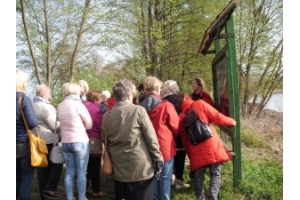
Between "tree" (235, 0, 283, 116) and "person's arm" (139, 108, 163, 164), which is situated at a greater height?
"tree" (235, 0, 283, 116)

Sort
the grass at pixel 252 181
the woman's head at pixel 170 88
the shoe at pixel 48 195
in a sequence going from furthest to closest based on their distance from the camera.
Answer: the shoe at pixel 48 195
the grass at pixel 252 181
the woman's head at pixel 170 88

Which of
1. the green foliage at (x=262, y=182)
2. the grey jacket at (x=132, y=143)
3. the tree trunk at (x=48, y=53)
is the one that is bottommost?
the green foliage at (x=262, y=182)

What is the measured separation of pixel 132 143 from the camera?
9.25 feet

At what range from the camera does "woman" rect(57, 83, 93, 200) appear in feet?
12.1

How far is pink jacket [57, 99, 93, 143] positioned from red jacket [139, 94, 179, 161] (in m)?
0.96

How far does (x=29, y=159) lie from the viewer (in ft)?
11.4

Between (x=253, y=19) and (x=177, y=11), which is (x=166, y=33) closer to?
(x=177, y=11)

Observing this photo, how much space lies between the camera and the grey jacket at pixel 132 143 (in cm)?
282

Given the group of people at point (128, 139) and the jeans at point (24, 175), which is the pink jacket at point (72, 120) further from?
the jeans at point (24, 175)

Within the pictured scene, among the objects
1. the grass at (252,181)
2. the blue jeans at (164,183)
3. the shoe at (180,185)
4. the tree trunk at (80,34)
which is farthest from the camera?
the tree trunk at (80,34)

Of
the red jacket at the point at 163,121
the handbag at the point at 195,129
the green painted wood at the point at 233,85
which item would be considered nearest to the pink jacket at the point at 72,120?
the red jacket at the point at 163,121

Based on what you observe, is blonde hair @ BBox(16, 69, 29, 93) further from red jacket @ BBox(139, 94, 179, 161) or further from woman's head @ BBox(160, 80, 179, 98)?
woman's head @ BBox(160, 80, 179, 98)

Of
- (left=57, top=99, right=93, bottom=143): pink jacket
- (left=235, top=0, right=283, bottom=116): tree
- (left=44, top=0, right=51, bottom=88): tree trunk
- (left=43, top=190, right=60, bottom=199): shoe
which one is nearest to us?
(left=57, top=99, right=93, bottom=143): pink jacket

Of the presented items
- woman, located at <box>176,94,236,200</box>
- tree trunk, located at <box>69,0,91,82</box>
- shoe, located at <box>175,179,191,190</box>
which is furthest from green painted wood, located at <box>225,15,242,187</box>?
tree trunk, located at <box>69,0,91,82</box>
